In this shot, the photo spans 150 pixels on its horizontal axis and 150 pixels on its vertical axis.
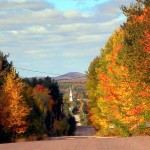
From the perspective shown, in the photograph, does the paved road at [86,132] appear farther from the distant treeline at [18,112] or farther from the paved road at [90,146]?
the paved road at [90,146]

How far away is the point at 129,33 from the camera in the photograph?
39562mm

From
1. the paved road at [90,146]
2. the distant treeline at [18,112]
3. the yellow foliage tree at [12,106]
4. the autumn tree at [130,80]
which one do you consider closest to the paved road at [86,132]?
the distant treeline at [18,112]

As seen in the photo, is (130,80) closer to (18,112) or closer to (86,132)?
(18,112)

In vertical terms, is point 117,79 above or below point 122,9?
below

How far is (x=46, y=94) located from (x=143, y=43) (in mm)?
87126

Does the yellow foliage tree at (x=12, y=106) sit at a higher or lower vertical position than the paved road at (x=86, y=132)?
higher

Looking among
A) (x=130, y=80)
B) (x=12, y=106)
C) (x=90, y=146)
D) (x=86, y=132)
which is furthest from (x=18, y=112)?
(x=86, y=132)

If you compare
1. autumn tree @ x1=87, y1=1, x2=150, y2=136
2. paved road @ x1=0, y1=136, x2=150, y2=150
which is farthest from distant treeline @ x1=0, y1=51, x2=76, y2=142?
paved road @ x1=0, y1=136, x2=150, y2=150

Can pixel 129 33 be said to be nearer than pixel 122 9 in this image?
Yes

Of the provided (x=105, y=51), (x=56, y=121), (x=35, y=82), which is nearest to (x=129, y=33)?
(x=105, y=51)

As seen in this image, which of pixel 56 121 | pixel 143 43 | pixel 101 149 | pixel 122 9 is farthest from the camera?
pixel 56 121

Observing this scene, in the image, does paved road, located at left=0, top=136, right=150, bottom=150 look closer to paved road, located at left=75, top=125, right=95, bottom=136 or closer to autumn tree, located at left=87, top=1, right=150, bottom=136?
autumn tree, located at left=87, top=1, right=150, bottom=136

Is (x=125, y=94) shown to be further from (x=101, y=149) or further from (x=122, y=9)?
(x=101, y=149)

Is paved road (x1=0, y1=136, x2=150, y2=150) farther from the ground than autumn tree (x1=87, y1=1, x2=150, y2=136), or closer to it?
closer to it
